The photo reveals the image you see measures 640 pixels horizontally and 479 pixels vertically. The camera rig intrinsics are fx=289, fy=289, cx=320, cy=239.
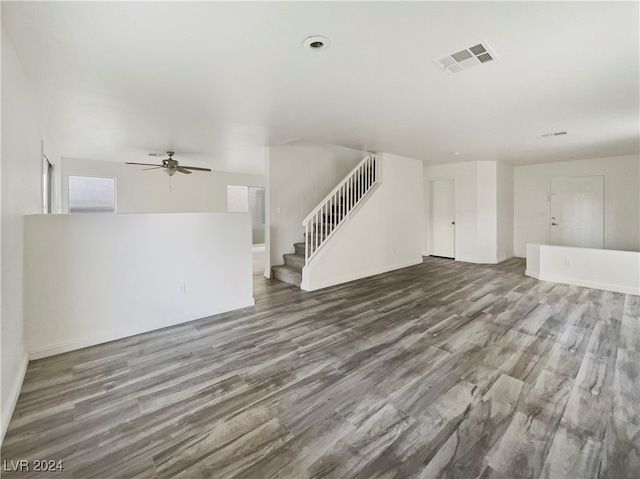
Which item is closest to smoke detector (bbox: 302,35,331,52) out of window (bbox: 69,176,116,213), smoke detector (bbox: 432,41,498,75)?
smoke detector (bbox: 432,41,498,75)

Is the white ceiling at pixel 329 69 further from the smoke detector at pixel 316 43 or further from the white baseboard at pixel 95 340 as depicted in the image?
the white baseboard at pixel 95 340

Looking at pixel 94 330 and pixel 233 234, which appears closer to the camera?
pixel 94 330

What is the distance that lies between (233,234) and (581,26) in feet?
11.8

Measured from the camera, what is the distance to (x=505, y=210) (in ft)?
23.7

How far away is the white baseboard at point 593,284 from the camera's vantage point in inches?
174

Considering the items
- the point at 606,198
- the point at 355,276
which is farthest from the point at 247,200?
the point at 606,198

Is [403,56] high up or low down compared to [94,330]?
up

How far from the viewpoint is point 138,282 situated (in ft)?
10.1

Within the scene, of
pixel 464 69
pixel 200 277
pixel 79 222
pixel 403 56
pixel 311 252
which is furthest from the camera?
pixel 311 252

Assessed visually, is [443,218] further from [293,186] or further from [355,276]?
[293,186]

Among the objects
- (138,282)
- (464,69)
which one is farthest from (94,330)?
(464,69)

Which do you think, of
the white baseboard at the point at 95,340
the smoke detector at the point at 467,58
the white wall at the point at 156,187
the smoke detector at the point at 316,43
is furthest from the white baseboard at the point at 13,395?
the white wall at the point at 156,187

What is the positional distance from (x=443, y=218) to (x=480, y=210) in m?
0.94

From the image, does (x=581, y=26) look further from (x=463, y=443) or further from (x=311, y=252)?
(x=311, y=252)
